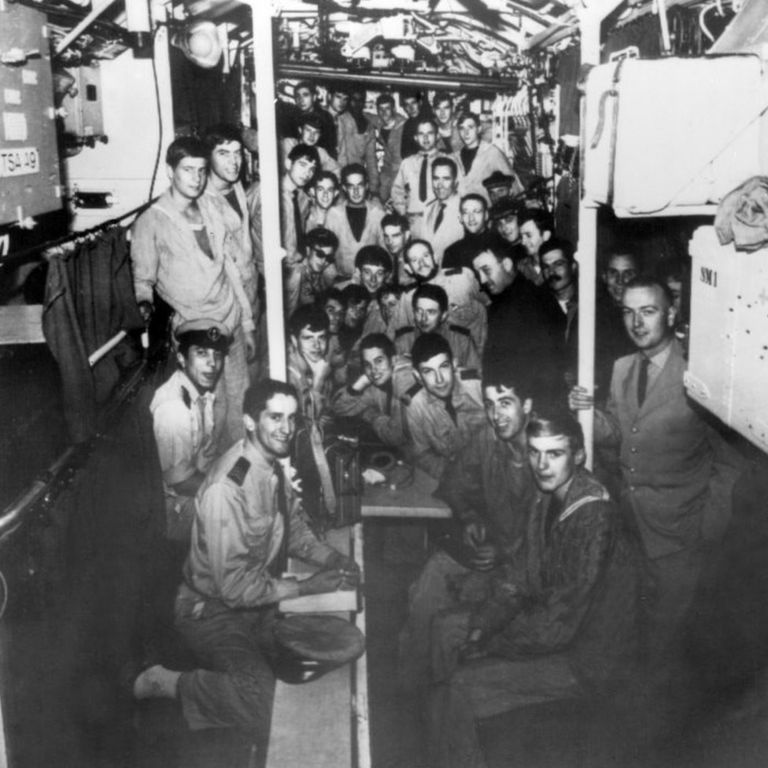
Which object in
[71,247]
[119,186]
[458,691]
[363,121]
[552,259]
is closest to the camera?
[71,247]

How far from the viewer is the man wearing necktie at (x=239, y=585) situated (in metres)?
3.24

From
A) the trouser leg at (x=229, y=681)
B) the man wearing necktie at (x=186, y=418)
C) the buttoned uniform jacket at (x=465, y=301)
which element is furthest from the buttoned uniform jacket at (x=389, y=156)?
the trouser leg at (x=229, y=681)

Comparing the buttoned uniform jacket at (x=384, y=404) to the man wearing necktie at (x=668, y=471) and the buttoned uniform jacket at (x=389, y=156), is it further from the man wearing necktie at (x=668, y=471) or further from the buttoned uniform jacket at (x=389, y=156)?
the buttoned uniform jacket at (x=389, y=156)

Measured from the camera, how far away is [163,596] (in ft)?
12.7

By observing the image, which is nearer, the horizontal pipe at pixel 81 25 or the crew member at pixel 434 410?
the horizontal pipe at pixel 81 25

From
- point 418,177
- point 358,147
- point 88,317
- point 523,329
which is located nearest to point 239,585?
point 88,317

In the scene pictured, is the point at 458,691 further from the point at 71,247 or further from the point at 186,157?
the point at 186,157

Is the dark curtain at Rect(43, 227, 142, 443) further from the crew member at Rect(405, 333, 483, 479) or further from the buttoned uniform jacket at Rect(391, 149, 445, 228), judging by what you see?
the buttoned uniform jacket at Rect(391, 149, 445, 228)

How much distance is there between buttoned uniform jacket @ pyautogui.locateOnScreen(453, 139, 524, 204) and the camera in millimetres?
7000

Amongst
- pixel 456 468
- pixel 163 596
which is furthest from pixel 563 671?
pixel 163 596

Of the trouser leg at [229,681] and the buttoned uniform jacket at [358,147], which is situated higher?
the buttoned uniform jacket at [358,147]

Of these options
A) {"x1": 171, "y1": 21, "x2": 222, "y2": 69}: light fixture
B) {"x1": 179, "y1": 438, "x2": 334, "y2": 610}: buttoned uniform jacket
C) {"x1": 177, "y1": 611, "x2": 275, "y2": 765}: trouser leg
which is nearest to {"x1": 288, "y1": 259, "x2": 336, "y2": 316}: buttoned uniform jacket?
{"x1": 171, "y1": 21, "x2": 222, "y2": 69}: light fixture

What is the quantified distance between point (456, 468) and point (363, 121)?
5083 mm

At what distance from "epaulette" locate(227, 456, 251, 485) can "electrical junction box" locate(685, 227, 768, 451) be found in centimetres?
186
